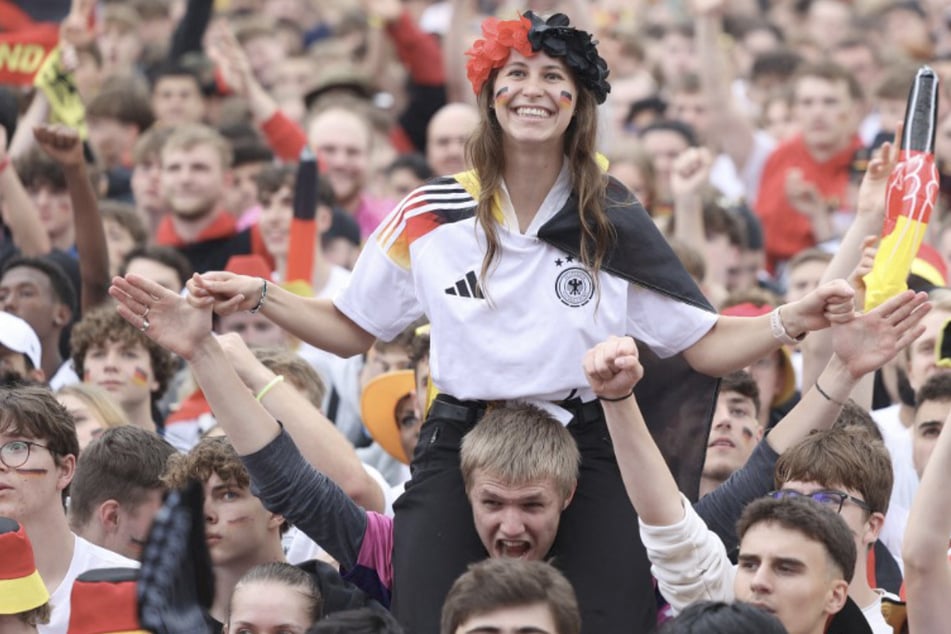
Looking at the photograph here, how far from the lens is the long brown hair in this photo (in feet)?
18.3

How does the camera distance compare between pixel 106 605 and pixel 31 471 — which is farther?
pixel 31 471

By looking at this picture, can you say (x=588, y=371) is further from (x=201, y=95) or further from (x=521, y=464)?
(x=201, y=95)

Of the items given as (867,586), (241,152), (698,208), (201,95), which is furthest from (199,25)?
(867,586)

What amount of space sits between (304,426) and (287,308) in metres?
0.61

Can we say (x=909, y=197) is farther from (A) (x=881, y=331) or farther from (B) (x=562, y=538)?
(B) (x=562, y=538)

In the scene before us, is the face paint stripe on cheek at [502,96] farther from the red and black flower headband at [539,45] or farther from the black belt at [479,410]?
the black belt at [479,410]

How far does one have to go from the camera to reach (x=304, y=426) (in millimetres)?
6145

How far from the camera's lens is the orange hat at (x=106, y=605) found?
4871 mm

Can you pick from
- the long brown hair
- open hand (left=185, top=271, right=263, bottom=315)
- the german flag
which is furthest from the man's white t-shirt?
the german flag

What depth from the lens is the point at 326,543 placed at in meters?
5.65

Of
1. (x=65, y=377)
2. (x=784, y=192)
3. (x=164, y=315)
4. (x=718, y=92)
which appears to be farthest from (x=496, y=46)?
(x=718, y=92)

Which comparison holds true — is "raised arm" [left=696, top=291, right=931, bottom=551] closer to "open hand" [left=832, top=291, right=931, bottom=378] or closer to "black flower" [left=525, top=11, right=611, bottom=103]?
"open hand" [left=832, top=291, right=931, bottom=378]

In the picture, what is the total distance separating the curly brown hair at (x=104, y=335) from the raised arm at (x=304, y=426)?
177cm

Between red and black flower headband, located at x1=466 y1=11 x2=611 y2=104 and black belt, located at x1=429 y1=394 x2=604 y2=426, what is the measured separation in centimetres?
93
